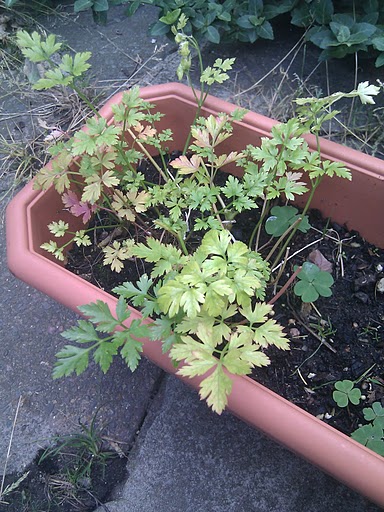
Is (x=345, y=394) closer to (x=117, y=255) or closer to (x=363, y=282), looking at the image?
(x=363, y=282)

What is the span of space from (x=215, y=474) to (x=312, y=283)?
0.62 meters

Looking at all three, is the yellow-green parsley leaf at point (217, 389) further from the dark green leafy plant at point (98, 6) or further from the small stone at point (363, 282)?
the dark green leafy plant at point (98, 6)

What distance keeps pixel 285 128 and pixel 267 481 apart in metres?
0.97

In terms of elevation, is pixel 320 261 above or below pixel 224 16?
below

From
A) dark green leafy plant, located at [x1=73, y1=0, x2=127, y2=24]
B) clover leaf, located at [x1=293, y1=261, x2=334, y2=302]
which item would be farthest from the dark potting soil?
dark green leafy plant, located at [x1=73, y1=0, x2=127, y2=24]

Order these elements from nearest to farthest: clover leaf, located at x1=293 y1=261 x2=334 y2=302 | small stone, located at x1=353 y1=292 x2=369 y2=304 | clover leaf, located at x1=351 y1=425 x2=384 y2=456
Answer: clover leaf, located at x1=351 y1=425 x2=384 y2=456, clover leaf, located at x1=293 y1=261 x2=334 y2=302, small stone, located at x1=353 y1=292 x2=369 y2=304

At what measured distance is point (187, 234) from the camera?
4.67ft

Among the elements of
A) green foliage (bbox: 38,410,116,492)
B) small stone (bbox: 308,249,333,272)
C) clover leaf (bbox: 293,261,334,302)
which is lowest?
green foliage (bbox: 38,410,116,492)

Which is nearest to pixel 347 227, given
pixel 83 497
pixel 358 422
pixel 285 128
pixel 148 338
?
pixel 285 128

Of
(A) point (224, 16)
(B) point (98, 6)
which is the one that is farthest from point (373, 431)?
(B) point (98, 6)

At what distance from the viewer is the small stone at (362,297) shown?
1.33 meters

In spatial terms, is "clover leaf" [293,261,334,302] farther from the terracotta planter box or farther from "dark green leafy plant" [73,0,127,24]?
"dark green leafy plant" [73,0,127,24]

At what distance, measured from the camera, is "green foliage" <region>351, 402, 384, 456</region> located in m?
1.10

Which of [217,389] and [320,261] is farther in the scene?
[320,261]
